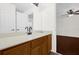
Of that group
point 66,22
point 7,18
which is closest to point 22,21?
point 7,18

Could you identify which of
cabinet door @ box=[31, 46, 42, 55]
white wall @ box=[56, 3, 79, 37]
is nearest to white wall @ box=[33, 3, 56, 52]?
white wall @ box=[56, 3, 79, 37]

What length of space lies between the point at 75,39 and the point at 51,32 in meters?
0.25

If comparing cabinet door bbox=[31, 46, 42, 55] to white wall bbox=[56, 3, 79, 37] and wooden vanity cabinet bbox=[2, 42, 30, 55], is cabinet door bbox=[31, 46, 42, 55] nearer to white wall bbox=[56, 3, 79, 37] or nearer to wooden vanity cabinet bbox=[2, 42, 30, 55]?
wooden vanity cabinet bbox=[2, 42, 30, 55]

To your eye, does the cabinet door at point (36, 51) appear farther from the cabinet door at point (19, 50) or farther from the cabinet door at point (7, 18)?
the cabinet door at point (7, 18)

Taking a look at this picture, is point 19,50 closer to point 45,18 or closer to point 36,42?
point 36,42

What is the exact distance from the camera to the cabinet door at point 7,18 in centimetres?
112

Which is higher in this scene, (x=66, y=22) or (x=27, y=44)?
(x=66, y=22)

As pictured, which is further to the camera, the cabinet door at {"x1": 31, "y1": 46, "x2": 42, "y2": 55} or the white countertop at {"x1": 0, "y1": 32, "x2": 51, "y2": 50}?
the cabinet door at {"x1": 31, "y1": 46, "x2": 42, "y2": 55}

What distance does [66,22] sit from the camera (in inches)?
48.4

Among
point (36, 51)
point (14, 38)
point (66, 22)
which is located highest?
point (66, 22)

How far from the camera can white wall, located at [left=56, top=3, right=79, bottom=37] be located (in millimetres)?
1223

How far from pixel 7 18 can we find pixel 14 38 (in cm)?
19

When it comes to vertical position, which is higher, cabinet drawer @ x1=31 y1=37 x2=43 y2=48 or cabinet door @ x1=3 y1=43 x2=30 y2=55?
cabinet drawer @ x1=31 y1=37 x2=43 y2=48

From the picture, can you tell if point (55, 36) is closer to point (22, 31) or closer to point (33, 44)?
point (33, 44)
